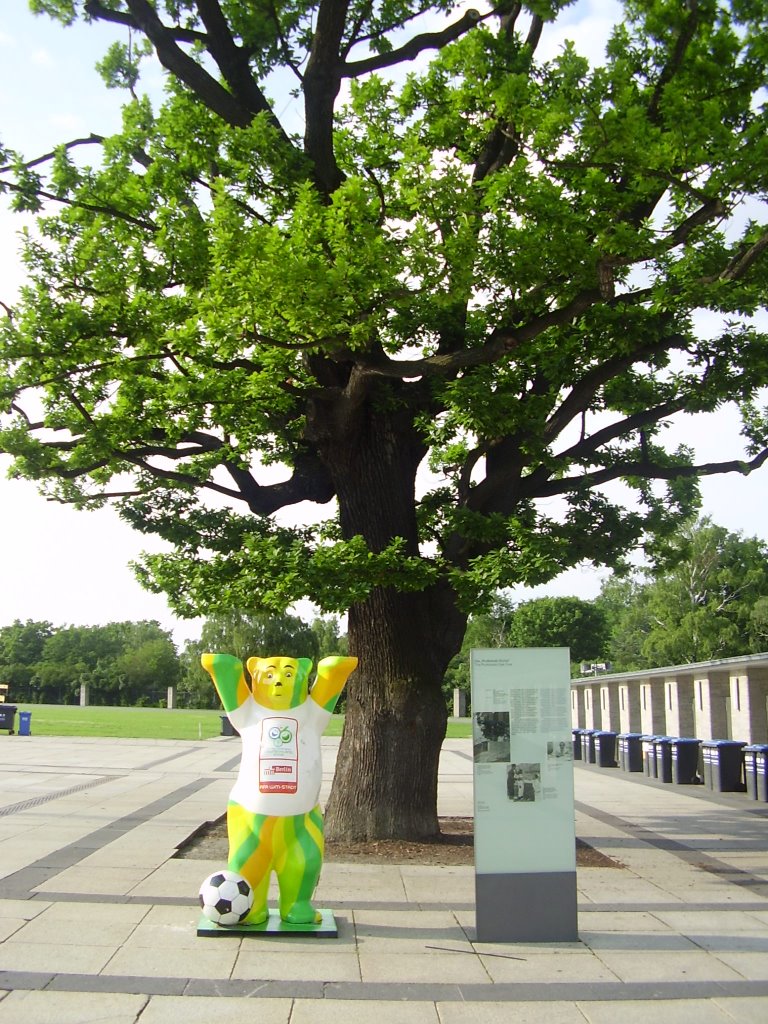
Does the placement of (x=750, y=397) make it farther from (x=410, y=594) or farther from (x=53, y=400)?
(x=53, y=400)

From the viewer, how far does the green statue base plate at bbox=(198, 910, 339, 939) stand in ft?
24.3

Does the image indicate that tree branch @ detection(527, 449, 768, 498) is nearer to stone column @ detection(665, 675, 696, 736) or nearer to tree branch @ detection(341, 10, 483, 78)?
tree branch @ detection(341, 10, 483, 78)

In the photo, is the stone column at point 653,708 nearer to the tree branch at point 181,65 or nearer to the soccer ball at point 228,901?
the tree branch at point 181,65

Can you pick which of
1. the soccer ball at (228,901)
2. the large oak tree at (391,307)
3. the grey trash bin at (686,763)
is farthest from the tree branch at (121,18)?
the grey trash bin at (686,763)

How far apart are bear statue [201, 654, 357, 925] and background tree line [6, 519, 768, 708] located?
7.94m

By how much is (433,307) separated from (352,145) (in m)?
2.16

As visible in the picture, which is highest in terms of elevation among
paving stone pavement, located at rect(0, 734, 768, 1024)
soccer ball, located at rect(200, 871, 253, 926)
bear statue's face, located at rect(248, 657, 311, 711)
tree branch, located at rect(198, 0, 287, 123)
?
tree branch, located at rect(198, 0, 287, 123)

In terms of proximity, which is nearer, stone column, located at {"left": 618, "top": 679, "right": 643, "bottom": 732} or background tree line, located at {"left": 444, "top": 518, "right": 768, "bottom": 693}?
stone column, located at {"left": 618, "top": 679, "right": 643, "bottom": 732}

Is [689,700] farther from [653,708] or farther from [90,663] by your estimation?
[90,663]

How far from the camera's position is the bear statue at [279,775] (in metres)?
7.57

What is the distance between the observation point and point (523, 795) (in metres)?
7.54

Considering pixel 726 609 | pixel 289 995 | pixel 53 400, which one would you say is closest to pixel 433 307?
pixel 53 400

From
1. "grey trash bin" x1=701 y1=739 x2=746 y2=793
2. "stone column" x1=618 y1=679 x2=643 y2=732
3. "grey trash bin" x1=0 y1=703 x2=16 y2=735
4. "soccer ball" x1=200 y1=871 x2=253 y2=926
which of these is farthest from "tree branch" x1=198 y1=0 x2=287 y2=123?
"grey trash bin" x1=0 y1=703 x2=16 y2=735

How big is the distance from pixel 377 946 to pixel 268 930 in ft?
2.76
